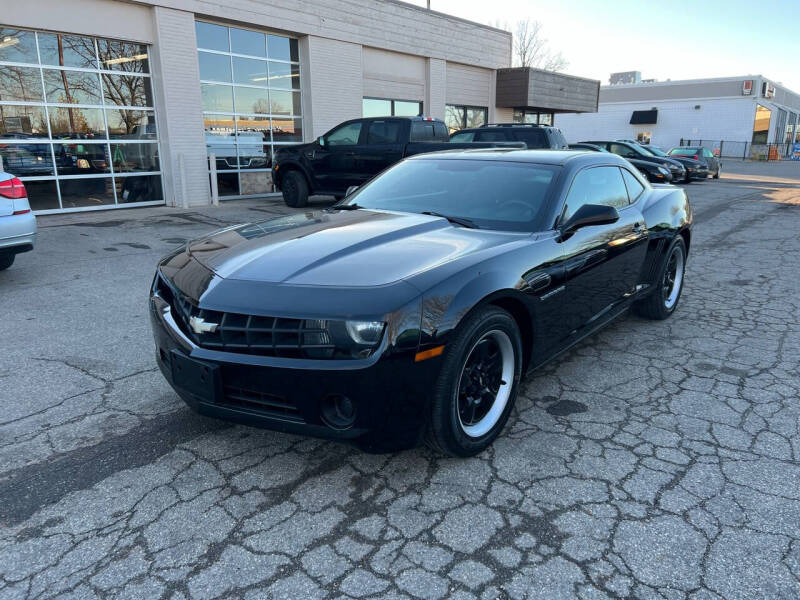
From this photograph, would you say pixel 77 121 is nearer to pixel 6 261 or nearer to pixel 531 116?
pixel 6 261

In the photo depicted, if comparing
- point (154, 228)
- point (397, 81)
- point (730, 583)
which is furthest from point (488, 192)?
point (397, 81)

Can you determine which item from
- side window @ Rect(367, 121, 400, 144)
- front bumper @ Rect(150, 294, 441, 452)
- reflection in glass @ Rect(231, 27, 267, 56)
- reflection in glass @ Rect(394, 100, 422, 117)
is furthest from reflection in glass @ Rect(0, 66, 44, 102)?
front bumper @ Rect(150, 294, 441, 452)

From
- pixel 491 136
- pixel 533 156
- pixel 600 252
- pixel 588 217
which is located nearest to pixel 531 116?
pixel 491 136

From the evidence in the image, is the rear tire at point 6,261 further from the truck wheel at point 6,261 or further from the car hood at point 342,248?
the car hood at point 342,248

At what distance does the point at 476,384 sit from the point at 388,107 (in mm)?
17230

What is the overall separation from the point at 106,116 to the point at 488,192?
1150cm

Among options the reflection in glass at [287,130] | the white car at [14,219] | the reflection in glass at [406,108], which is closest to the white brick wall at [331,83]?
the reflection in glass at [287,130]

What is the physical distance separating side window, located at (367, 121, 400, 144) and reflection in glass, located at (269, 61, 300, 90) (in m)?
4.58

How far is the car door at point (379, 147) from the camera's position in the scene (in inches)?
478

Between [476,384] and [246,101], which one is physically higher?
[246,101]

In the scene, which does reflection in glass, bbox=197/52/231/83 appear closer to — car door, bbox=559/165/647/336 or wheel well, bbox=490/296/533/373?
car door, bbox=559/165/647/336

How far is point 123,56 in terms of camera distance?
12.6 metres

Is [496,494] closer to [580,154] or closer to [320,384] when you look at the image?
[320,384]

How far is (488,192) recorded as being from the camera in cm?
387
